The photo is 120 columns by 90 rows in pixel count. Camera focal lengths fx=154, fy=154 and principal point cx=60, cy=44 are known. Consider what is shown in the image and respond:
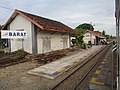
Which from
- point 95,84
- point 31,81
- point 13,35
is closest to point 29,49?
point 13,35

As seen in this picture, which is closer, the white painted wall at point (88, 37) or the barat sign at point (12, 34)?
the barat sign at point (12, 34)

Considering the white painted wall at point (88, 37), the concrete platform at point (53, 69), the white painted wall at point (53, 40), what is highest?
the white painted wall at point (88, 37)

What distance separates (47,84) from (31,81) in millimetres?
889

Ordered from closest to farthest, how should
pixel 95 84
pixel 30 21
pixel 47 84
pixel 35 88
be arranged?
pixel 95 84 < pixel 35 88 < pixel 47 84 < pixel 30 21

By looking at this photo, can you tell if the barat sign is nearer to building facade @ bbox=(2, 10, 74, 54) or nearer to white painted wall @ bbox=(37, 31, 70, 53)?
building facade @ bbox=(2, 10, 74, 54)

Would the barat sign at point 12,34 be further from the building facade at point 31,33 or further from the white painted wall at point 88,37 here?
the white painted wall at point 88,37

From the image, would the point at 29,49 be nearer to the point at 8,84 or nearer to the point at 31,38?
the point at 31,38

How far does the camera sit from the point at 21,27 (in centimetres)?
1758

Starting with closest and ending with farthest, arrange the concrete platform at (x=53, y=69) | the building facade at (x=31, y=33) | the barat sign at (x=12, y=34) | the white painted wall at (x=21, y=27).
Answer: the concrete platform at (x=53, y=69)
the barat sign at (x=12, y=34)
the building facade at (x=31, y=33)
the white painted wall at (x=21, y=27)

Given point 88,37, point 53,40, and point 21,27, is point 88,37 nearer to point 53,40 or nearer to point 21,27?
point 53,40

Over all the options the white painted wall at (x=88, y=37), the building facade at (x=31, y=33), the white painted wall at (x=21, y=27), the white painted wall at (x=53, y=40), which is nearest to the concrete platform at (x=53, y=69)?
the building facade at (x=31, y=33)

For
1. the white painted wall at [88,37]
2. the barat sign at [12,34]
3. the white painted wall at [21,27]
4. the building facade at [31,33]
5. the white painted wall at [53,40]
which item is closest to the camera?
the barat sign at [12,34]

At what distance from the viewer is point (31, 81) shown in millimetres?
7121

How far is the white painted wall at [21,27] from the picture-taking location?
16.8m
